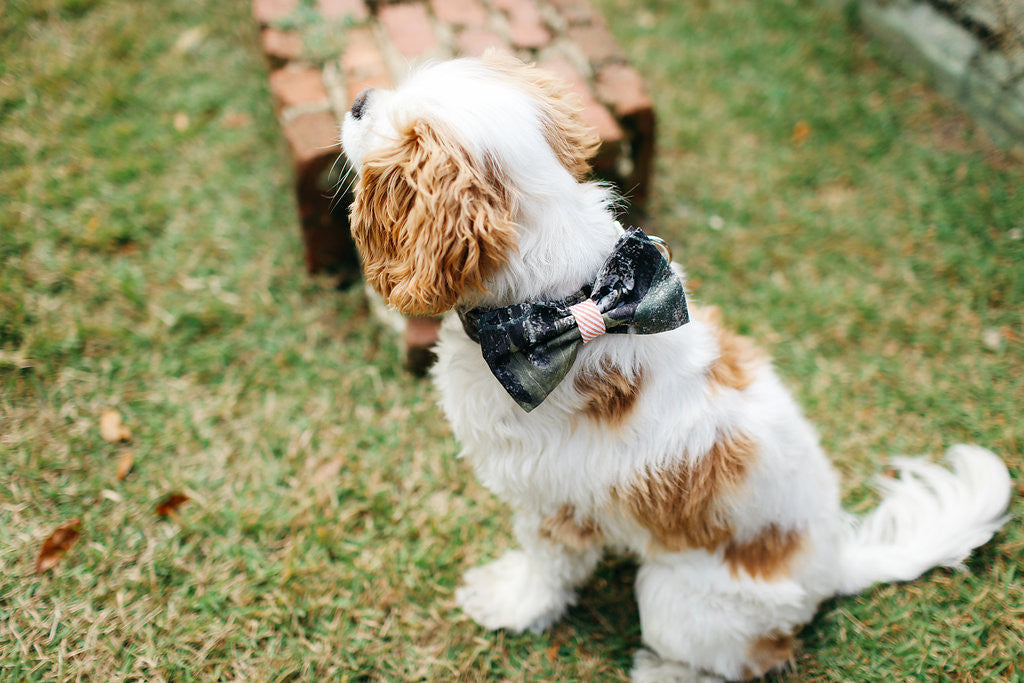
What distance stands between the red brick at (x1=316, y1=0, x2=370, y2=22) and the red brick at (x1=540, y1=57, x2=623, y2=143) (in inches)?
41.5

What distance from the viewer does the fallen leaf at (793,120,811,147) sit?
417 cm

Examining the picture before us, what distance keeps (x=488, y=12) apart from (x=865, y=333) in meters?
2.64

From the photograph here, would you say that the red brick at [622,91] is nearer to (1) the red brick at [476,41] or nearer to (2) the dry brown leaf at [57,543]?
(1) the red brick at [476,41]

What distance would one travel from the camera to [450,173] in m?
1.50

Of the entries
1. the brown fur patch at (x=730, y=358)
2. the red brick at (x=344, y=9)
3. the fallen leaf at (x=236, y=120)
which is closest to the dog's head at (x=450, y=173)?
the brown fur patch at (x=730, y=358)

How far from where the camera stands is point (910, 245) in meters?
3.62

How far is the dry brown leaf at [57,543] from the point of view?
2.36 meters

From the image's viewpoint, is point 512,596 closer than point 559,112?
No

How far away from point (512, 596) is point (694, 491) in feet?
3.25

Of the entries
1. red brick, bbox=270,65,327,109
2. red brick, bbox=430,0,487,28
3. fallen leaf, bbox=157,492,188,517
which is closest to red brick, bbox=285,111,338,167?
red brick, bbox=270,65,327,109

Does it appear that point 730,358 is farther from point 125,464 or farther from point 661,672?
point 125,464

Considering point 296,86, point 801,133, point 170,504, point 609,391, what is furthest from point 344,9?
point 801,133

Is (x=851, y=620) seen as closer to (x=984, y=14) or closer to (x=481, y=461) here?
(x=481, y=461)

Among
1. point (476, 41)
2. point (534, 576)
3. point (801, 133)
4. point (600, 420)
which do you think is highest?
point (476, 41)
